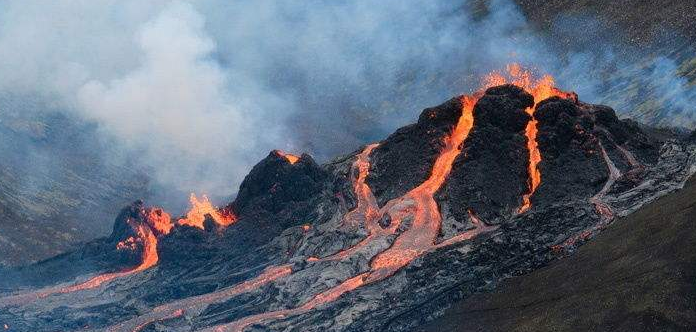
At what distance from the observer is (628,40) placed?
101250 millimetres

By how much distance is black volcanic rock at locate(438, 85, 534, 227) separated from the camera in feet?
162

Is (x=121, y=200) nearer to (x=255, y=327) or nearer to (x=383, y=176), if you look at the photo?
(x=383, y=176)

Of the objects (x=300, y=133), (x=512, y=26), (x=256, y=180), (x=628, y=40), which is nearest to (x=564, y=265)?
(x=256, y=180)

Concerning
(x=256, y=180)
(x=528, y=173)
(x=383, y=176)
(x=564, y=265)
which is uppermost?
(x=256, y=180)

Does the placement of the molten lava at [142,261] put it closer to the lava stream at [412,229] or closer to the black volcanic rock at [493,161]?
the lava stream at [412,229]

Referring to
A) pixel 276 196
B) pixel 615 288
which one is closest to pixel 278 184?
pixel 276 196

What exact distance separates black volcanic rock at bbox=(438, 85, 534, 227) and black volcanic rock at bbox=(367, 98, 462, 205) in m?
2.51

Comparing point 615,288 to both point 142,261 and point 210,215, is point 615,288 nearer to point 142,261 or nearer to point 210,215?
point 210,215

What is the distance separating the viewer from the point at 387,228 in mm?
50562

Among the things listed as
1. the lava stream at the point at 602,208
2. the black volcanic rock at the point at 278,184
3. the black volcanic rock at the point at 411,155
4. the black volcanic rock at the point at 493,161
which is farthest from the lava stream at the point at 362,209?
the lava stream at the point at 602,208

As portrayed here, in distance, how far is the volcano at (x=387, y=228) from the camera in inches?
1706

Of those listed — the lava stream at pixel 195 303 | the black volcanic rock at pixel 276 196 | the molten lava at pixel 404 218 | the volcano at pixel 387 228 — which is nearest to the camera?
the volcano at pixel 387 228

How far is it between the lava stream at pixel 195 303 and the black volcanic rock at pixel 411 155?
30.1ft

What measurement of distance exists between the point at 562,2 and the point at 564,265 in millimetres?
96597
